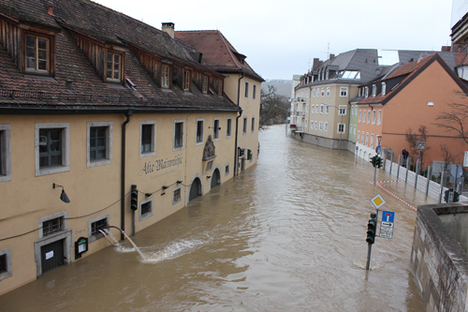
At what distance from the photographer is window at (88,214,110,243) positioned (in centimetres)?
1128

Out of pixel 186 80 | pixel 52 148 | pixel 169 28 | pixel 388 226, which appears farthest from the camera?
pixel 169 28

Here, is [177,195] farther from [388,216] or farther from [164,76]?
[388,216]

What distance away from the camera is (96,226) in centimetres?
1170

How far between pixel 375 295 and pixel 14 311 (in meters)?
9.13

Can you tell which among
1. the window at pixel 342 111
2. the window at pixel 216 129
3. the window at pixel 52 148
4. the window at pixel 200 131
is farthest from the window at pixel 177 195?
the window at pixel 342 111

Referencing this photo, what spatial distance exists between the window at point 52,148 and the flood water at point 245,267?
2779mm

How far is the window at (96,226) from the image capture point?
11.3 m

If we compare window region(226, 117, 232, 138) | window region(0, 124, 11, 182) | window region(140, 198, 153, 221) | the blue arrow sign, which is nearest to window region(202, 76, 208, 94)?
window region(226, 117, 232, 138)

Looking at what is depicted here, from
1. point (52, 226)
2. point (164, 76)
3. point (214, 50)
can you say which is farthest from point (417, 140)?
point (52, 226)

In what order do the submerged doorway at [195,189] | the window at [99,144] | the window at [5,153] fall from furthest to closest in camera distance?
the submerged doorway at [195,189], the window at [99,144], the window at [5,153]

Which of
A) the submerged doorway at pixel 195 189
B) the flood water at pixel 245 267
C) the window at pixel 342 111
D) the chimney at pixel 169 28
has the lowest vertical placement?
the flood water at pixel 245 267

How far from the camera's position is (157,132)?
48.4 ft

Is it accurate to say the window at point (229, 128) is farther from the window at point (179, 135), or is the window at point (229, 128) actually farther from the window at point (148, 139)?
the window at point (148, 139)

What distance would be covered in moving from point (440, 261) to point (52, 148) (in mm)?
9483
